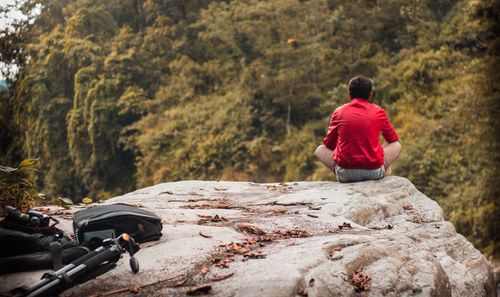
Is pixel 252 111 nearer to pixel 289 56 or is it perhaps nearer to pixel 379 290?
pixel 289 56

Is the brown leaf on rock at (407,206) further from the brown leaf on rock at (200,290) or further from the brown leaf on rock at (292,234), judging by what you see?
the brown leaf on rock at (200,290)

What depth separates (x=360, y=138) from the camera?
21.1 ft

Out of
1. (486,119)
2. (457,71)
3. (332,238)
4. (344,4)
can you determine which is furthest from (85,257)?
(344,4)

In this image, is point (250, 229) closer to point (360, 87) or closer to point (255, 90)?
point (360, 87)

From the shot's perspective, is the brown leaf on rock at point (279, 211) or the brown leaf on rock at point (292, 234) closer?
the brown leaf on rock at point (292, 234)

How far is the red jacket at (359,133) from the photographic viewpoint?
6434mm

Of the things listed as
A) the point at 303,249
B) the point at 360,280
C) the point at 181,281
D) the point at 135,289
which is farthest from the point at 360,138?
the point at 135,289

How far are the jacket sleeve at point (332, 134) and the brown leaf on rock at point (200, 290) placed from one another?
365cm

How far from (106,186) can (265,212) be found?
73.7 feet

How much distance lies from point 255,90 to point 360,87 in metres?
15.6

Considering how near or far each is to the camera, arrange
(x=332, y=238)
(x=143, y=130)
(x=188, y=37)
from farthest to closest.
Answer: (x=188, y=37) < (x=143, y=130) < (x=332, y=238)

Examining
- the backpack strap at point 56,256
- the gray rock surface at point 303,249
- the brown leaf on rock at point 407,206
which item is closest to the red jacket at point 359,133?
the gray rock surface at point 303,249

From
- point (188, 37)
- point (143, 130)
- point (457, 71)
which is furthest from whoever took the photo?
point (188, 37)

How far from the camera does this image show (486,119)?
43.4 ft
